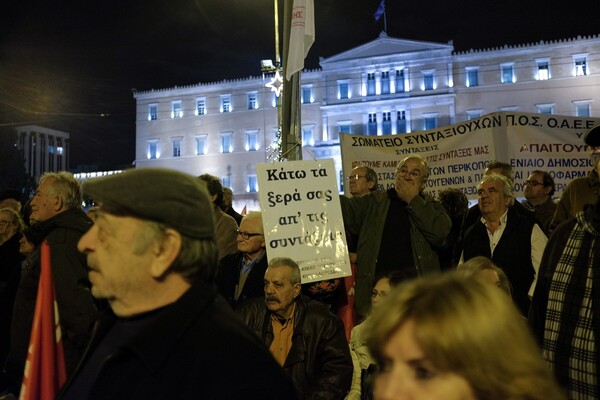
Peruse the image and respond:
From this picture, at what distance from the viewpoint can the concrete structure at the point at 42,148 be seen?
78188 mm

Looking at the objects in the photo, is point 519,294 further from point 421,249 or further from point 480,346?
point 480,346

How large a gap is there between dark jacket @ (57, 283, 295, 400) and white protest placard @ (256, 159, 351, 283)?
2.90 m

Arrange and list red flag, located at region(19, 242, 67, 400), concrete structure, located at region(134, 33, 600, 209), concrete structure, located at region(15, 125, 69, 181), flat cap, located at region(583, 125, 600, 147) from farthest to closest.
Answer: concrete structure, located at region(15, 125, 69, 181), concrete structure, located at region(134, 33, 600, 209), flat cap, located at region(583, 125, 600, 147), red flag, located at region(19, 242, 67, 400)

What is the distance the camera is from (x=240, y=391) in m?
1.44

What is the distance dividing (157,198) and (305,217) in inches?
123

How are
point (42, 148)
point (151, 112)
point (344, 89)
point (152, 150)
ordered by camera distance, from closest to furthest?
point (344, 89)
point (151, 112)
point (152, 150)
point (42, 148)

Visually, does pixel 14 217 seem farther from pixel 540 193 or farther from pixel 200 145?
pixel 200 145

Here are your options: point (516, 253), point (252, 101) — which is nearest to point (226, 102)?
point (252, 101)

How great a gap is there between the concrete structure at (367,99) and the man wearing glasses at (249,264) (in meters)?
38.2

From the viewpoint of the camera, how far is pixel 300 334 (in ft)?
13.2

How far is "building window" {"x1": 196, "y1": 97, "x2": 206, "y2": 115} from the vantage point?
176ft

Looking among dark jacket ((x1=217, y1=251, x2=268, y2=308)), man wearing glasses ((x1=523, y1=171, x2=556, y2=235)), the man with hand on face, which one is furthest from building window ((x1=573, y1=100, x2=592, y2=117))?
the man with hand on face

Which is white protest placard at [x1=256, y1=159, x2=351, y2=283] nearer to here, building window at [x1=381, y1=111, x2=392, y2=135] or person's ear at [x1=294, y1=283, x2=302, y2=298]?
person's ear at [x1=294, y1=283, x2=302, y2=298]

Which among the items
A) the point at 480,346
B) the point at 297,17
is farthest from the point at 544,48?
the point at 480,346
